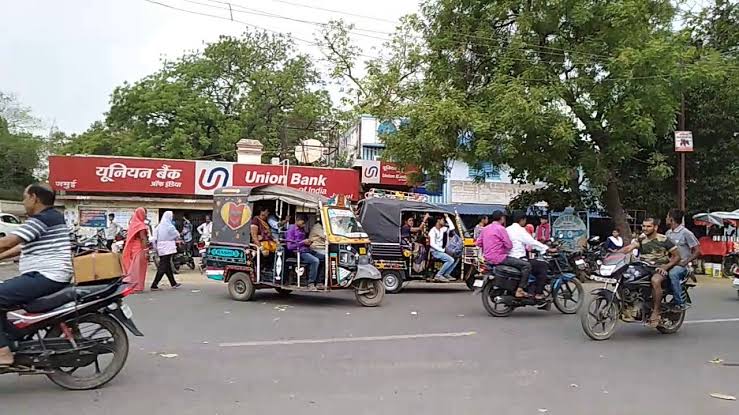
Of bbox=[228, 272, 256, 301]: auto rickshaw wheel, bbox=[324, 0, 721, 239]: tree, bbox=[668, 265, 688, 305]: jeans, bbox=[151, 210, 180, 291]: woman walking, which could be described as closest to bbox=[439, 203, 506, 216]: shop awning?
bbox=[324, 0, 721, 239]: tree

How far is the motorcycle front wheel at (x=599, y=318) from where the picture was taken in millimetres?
8578

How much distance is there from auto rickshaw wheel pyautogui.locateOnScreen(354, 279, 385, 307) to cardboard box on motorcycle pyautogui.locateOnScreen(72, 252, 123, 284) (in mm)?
6190

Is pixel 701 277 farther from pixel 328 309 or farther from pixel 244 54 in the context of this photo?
pixel 244 54

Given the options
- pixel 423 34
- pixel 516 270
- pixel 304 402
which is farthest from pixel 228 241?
pixel 423 34

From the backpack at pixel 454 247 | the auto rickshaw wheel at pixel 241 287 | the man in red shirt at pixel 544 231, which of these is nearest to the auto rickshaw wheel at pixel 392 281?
the backpack at pixel 454 247

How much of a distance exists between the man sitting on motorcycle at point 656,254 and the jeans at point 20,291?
7031 mm

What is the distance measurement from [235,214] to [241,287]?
4.57 ft

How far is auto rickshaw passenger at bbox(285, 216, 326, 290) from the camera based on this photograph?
11.7m

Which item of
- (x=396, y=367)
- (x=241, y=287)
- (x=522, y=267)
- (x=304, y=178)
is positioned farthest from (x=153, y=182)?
(x=396, y=367)

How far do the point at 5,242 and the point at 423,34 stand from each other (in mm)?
17889

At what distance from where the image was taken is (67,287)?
222 inches

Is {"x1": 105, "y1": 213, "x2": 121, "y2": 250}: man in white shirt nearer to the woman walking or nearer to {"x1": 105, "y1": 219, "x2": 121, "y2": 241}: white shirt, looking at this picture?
{"x1": 105, "y1": 219, "x2": 121, "y2": 241}: white shirt

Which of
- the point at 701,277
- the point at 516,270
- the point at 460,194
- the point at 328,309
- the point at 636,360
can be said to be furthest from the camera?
the point at 460,194

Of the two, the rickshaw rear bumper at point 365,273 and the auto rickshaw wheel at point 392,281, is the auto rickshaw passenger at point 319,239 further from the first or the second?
the auto rickshaw wheel at point 392,281
